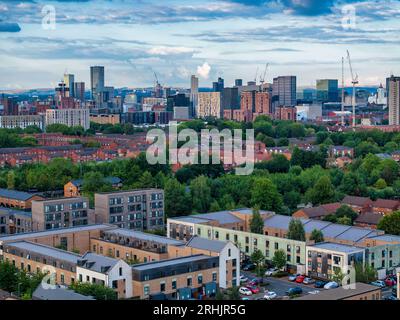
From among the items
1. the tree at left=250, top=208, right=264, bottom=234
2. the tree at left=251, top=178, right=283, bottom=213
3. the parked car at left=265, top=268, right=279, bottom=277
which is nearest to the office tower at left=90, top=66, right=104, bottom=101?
the tree at left=251, top=178, right=283, bottom=213

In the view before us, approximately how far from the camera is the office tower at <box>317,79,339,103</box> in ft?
112

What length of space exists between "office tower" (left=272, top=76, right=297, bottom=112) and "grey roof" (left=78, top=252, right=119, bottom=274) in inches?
988

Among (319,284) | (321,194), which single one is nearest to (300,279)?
(319,284)

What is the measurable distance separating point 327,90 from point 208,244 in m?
30.5

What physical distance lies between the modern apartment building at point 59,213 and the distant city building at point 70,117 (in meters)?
15.1

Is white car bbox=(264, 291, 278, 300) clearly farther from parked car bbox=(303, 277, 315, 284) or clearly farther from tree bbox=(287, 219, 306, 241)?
tree bbox=(287, 219, 306, 241)

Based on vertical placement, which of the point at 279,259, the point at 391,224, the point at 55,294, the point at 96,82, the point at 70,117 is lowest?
the point at 279,259

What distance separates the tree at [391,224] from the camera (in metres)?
5.85

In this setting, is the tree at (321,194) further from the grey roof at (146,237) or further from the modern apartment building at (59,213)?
the grey roof at (146,237)

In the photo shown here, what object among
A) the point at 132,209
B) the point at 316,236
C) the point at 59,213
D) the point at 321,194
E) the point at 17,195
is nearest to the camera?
the point at 316,236

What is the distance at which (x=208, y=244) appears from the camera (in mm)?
4578

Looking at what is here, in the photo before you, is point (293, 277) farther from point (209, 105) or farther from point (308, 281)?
point (209, 105)

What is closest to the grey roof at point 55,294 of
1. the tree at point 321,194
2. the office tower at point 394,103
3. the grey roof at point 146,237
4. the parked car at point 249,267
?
the grey roof at point 146,237
